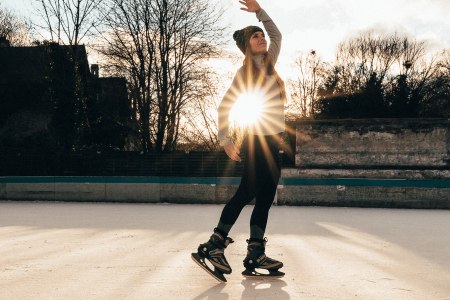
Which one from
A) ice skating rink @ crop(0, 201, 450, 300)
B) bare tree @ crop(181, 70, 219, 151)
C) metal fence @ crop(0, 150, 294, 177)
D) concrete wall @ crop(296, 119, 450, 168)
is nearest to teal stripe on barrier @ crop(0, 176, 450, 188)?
metal fence @ crop(0, 150, 294, 177)

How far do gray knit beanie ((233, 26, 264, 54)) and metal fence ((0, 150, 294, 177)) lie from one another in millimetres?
8394

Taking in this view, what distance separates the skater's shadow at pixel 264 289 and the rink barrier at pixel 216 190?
8351 millimetres

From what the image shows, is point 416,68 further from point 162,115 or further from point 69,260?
point 69,260

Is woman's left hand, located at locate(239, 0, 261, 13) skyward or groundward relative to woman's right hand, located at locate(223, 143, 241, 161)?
skyward

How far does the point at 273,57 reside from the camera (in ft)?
10.6

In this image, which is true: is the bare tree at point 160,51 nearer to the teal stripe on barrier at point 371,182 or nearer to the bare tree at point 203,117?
the bare tree at point 203,117

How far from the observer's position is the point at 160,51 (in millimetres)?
17828

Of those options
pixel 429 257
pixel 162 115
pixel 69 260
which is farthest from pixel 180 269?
pixel 162 115

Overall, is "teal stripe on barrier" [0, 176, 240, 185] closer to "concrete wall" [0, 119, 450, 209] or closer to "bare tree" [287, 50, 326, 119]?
"concrete wall" [0, 119, 450, 209]

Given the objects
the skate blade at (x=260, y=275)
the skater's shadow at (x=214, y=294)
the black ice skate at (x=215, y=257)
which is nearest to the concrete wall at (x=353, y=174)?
the skate blade at (x=260, y=275)

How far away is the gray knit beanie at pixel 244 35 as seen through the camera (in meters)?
3.17

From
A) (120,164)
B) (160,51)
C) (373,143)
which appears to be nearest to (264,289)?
(373,143)

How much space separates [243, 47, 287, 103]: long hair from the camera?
10.5 feet

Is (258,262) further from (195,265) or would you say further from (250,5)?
(250,5)
